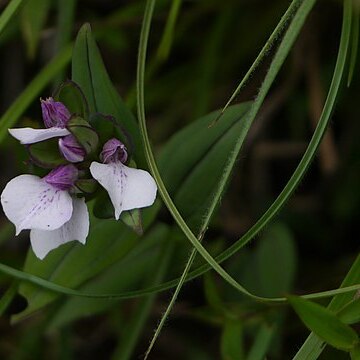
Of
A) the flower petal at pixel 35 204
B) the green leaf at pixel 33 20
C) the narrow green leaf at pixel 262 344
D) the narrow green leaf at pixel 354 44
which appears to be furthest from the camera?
the green leaf at pixel 33 20

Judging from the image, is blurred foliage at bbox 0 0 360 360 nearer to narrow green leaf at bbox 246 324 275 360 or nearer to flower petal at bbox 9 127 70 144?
narrow green leaf at bbox 246 324 275 360

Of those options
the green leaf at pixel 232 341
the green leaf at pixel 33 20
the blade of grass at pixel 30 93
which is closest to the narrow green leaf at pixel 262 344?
the green leaf at pixel 232 341

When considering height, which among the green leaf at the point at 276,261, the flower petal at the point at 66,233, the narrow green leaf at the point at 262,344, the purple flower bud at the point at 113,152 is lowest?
the green leaf at the point at 276,261

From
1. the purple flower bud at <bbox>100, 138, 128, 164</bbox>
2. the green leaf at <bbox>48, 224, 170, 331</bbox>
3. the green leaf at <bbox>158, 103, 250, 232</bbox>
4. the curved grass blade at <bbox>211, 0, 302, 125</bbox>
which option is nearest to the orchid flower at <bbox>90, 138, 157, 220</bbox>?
the purple flower bud at <bbox>100, 138, 128, 164</bbox>

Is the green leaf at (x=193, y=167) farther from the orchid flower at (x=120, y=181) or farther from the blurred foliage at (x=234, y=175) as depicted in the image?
the orchid flower at (x=120, y=181)

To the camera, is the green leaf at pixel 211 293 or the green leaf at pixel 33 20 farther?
the green leaf at pixel 33 20

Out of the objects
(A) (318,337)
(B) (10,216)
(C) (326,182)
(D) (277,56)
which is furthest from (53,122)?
(C) (326,182)
